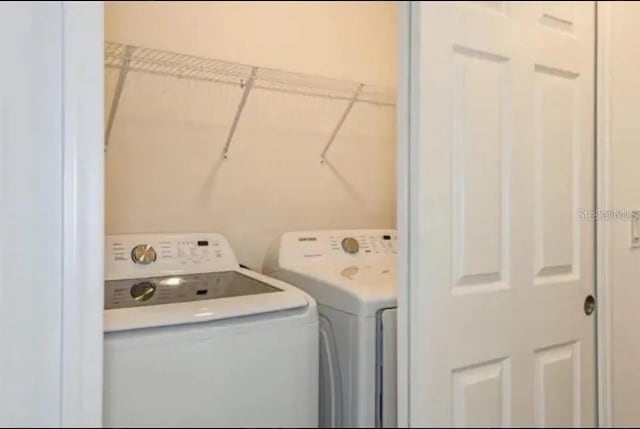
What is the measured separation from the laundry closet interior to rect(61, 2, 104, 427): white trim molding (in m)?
0.67

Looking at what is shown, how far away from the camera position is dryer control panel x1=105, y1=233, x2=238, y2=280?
1.76 meters

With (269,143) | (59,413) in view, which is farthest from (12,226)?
(269,143)

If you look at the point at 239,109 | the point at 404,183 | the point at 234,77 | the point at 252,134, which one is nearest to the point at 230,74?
the point at 234,77

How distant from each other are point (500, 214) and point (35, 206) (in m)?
1.08

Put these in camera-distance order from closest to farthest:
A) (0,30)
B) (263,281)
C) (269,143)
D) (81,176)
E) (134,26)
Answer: (81,176) → (0,30) → (263,281) → (134,26) → (269,143)

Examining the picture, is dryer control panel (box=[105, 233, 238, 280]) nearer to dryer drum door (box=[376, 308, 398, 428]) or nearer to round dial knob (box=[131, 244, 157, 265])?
round dial knob (box=[131, 244, 157, 265])

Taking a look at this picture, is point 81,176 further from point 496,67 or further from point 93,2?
point 496,67

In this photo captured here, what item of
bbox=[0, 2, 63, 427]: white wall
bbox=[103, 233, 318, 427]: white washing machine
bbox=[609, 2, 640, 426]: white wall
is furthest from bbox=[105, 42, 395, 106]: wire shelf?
bbox=[609, 2, 640, 426]: white wall

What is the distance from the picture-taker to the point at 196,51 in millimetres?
2188

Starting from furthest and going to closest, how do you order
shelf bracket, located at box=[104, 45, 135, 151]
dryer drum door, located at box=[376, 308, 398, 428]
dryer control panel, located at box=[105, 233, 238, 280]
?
shelf bracket, located at box=[104, 45, 135, 151]
dryer control panel, located at box=[105, 233, 238, 280]
dryer drum door, located at box=[376, 308, 398, 428]

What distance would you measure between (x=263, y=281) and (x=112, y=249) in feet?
1.69

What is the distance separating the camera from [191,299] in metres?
1.46

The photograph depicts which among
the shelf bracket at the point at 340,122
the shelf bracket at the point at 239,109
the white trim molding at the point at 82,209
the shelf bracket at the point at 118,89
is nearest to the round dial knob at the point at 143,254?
the shelf bracket at the point at 118,89

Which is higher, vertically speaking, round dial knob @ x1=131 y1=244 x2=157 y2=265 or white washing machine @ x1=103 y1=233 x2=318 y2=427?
round dial knob @ x1=131 y1=244 x2=157 y2=265
